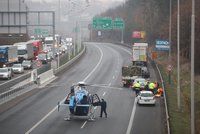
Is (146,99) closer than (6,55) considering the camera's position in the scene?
Yes

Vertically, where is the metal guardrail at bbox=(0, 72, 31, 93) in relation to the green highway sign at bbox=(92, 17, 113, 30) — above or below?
below

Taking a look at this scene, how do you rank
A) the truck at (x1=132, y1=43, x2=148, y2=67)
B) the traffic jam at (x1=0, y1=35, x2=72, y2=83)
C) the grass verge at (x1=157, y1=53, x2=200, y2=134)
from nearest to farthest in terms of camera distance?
the grass verge at (x1=157, y1=53, x2=200, y2=134) → the traffic jam at (x1=0, y1=35, x2=72, y2=83) → the truck at (x1=132, y1=43, x2=148, y2=67)

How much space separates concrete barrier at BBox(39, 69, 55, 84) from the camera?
5959 centimetres

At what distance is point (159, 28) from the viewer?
112 m

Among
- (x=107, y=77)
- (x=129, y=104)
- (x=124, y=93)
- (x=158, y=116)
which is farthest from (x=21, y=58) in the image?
(x=158, y=116)

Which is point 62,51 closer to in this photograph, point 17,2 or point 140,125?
point 17,2

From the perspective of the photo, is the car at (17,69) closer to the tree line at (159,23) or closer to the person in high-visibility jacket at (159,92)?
the tree line at (159,23)

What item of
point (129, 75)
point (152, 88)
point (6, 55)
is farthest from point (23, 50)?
point (152, 88)

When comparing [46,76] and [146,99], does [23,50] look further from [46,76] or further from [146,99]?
[146,99]

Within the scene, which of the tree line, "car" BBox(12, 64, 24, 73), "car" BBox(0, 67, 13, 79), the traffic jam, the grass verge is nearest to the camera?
the grass verge

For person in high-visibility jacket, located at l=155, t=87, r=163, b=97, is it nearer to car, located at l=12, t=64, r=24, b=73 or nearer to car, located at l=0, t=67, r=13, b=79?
car, located at l=0, t=67, r=13, b=79

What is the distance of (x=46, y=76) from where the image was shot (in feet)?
206

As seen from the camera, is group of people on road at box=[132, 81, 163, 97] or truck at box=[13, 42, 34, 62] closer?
group of people on road at box=[132, 81, 163, 97]

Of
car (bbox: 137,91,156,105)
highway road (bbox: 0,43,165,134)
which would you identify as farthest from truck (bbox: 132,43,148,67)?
car (bbox: 137,91,156,105)
